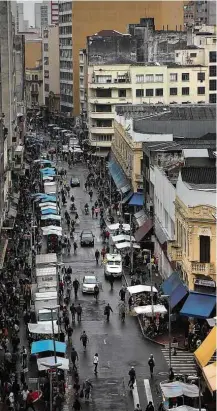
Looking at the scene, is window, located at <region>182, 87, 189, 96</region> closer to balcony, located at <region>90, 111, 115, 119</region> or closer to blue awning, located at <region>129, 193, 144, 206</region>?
balcony, located at <region>90, 111, 115, 119</region>

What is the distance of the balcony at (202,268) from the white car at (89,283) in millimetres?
12422

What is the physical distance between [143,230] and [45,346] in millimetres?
30380

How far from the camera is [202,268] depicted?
2207 inches

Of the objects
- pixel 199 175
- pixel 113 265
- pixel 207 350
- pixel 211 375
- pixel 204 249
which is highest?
pixel 199 175

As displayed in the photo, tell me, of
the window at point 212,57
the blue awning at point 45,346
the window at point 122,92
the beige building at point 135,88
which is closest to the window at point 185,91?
the beige building at point 135,88

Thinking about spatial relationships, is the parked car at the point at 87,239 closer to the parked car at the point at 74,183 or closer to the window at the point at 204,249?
the window at the point at 204,249

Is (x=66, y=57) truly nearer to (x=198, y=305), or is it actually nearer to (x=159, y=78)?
(x=159, y=78)

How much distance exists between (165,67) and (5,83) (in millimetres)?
35116

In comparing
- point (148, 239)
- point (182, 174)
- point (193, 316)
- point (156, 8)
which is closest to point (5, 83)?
point (148, 239)

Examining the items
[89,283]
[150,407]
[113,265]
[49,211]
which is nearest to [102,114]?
[49,211]

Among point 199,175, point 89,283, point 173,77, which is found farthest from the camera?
point 173,77

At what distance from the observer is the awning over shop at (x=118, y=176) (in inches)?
3920

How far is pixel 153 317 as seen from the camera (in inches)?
2266

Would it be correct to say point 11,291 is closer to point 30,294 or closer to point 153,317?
point 30,294
